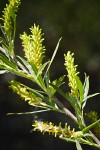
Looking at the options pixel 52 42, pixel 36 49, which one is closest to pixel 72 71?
pixel 36 49

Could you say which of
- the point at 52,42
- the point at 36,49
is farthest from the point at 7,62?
the point at 52,42

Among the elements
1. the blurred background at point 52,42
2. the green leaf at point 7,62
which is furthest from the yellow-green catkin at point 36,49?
the blurred background at point 52,42

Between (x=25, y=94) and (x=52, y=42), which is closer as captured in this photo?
(x=25, y=94)

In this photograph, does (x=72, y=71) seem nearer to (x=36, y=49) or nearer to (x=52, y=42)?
(x=36, y=49)

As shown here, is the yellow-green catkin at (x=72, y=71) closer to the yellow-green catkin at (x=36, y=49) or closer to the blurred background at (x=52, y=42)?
the yellow-green catkin at (x=36, y=49)

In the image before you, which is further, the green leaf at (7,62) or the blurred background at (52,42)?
the blurred background at (52,42)

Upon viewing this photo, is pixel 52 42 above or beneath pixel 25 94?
above

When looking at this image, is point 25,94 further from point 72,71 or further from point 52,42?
point 52,42

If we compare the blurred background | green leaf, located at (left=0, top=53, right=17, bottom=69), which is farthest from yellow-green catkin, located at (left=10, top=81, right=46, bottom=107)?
the blurred background

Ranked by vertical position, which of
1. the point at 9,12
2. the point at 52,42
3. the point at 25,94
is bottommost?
the point at 25,94
